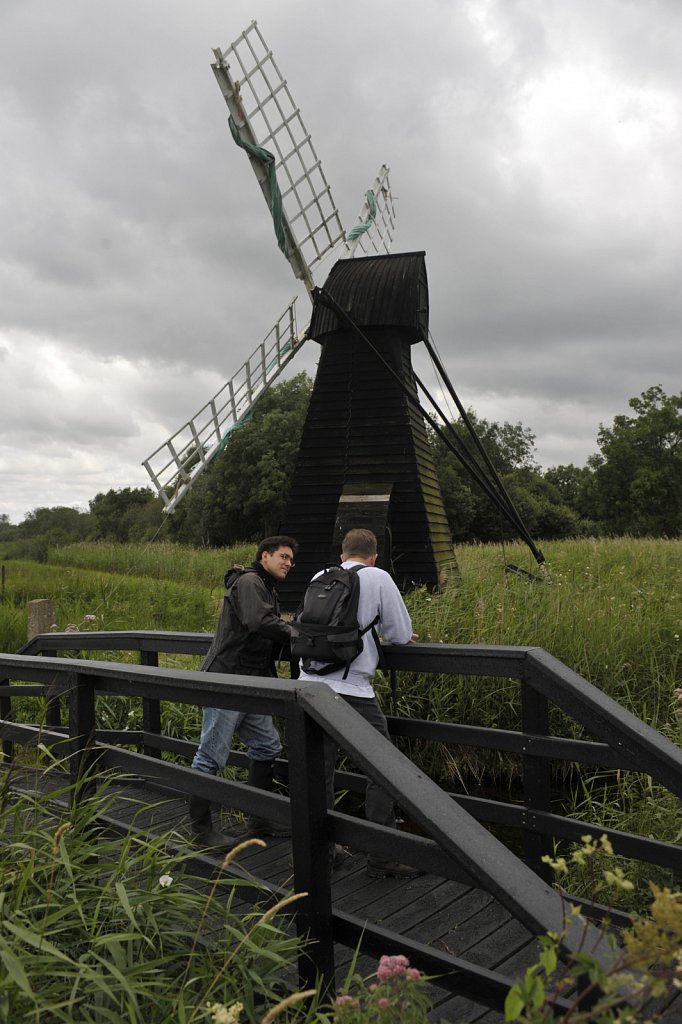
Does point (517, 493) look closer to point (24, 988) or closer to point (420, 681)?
point (420, 681)

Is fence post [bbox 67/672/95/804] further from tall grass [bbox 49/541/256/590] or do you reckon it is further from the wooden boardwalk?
tall grass [bbox 49/541/256/590]

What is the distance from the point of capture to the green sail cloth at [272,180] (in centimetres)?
1284

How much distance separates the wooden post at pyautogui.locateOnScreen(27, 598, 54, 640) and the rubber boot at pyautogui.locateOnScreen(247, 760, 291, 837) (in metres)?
4.56

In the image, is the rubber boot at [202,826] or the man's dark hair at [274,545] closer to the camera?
the rubber boot at [202,826]

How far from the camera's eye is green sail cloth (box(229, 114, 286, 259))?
12.8 metres

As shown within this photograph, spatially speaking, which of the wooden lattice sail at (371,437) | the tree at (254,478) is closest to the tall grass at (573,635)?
the wooden lattice sail at (371,437)

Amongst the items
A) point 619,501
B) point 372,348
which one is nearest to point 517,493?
point 619,501

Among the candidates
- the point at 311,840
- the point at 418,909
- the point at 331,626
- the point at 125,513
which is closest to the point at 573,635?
the point at 331,626

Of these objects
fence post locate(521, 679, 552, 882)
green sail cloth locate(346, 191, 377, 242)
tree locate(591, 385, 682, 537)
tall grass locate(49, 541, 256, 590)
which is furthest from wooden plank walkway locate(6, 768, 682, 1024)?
tree locate(591, 385, 682, 537)

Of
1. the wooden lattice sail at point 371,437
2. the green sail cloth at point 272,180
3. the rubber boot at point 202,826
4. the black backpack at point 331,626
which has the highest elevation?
the green sail cloth at point 272,180

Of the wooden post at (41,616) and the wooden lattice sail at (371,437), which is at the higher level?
the wooden lattice sail at (371,437)

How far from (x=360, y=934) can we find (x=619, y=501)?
4530cm

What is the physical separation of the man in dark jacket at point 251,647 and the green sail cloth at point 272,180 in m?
10.3

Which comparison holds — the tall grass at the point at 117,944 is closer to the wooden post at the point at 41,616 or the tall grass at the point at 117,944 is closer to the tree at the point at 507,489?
the wooden post at the point at 41,616
